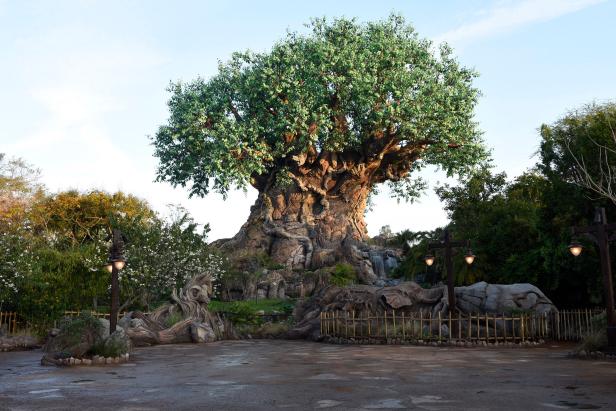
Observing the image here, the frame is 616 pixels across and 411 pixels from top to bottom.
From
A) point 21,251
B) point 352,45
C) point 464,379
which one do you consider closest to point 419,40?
point 352,45

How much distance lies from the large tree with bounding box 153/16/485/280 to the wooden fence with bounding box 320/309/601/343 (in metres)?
16.8

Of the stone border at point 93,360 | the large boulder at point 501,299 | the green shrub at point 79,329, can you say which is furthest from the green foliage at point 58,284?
the large boulder at point 501,299

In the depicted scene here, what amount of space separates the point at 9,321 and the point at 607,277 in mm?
21164

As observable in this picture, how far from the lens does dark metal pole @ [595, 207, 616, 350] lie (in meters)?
15.7

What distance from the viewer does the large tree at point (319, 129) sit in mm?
37969

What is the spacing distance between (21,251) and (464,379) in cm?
1927

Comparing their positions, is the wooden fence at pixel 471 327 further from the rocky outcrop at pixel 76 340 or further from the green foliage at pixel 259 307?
the rocky outcrop at pixel 76 340

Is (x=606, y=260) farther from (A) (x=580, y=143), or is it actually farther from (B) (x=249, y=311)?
(B) (x=249, y=311)

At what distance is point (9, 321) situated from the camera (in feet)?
80.2

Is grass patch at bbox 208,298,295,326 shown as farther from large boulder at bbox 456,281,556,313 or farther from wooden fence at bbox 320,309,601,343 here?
large boulder at bbox 456,281,556,313

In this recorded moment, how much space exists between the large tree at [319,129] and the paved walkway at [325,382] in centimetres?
2197

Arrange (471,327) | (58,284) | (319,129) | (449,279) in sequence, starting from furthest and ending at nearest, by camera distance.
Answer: (319,129) < (58,284) < (449,279) < (471,327)

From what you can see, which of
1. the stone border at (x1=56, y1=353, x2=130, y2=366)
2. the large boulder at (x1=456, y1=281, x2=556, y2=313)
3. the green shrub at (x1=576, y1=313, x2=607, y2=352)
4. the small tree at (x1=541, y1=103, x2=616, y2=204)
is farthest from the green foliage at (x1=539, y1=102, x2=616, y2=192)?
the stone border at (x1=56, y1=353, x2=130, y2=366)

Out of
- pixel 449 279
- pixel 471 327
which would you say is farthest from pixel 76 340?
pixel 471 327
